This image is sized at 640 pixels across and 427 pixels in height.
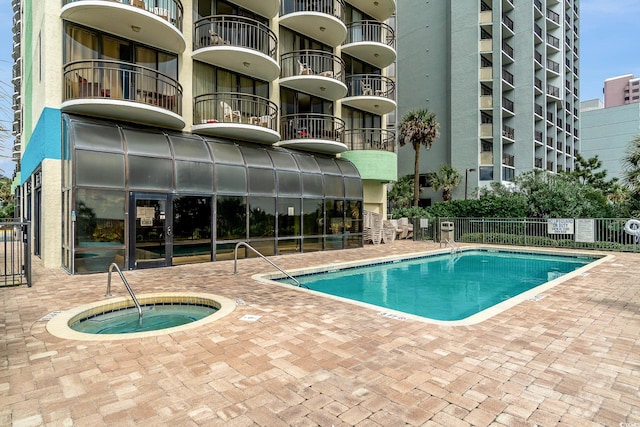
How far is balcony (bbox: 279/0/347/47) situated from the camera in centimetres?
1560

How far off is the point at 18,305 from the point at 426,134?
25.3m

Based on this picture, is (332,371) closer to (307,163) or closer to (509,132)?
(307,163)

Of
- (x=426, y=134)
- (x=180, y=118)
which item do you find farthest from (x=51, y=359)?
(x=426, y=134)

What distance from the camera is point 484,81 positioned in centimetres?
2947

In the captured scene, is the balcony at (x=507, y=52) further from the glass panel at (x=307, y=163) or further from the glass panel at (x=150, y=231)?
the glass panel at (x=150, y=231)

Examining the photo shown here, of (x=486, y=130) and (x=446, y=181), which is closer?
(x=446, y=181)

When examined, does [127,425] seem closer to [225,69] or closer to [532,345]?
[532,345]

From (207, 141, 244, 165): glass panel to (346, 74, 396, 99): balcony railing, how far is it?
8269 mm

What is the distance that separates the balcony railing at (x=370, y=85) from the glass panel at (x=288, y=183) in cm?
680

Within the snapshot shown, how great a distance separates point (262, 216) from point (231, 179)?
1846mm

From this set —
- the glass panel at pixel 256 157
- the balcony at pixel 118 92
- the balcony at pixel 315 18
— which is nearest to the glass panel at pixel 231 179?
the glass panel at pixel 256 157

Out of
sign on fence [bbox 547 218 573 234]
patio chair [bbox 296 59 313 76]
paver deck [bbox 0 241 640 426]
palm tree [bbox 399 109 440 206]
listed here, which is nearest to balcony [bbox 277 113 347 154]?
patio chair [bbox 296 59 313 76]

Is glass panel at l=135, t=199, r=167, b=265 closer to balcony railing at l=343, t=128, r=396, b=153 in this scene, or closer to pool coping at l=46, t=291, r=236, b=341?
pool coping at l=46, t=291, r=236, b=341

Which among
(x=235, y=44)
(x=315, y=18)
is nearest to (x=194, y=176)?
(x=235, y=44)
